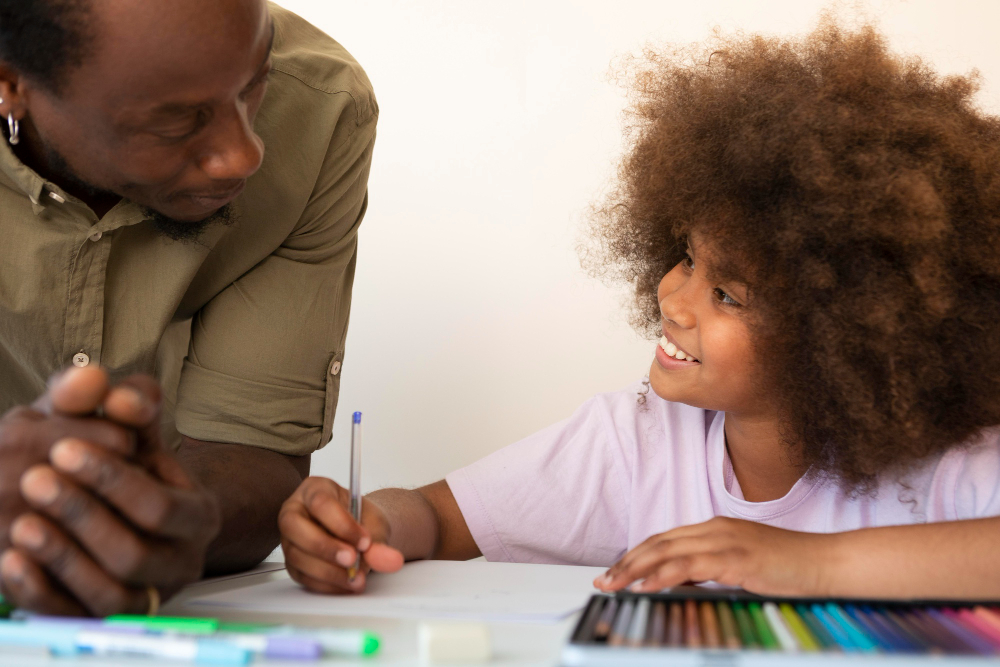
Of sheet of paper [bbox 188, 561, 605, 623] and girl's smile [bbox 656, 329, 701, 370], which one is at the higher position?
girl's smile [bbox 656, 329, 701, 370]

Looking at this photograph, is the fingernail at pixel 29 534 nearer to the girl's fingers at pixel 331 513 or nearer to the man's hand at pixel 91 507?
the man's hand at pixel 91 507

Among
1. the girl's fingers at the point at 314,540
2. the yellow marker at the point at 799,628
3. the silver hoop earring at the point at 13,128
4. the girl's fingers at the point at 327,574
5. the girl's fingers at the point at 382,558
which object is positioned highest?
the silver hoop earring at the point at 13,128

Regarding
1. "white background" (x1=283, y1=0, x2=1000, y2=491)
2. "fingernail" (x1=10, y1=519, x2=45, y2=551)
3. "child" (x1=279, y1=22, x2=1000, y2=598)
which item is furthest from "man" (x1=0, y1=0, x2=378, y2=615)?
"white background" (x1=283, y1=0, x2=1000, y2=491)

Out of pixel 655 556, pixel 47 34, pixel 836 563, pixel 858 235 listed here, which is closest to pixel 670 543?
pixel 655 556

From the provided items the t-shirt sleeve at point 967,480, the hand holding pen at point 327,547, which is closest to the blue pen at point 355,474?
the hand holding pen at point 327,547

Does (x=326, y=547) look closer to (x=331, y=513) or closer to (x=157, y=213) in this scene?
(x=331, y=513)

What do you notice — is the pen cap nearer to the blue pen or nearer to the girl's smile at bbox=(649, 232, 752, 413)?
the blue pen

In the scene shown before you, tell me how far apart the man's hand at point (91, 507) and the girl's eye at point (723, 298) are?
67cm

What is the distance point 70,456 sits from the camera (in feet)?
1.81

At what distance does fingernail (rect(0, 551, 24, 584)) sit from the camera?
1.84 ft

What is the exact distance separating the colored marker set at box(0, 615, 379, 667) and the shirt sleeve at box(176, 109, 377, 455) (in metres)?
0.59

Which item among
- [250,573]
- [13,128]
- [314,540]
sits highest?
[13,128]

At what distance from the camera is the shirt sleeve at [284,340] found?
1151 mm

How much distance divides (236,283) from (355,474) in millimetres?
Answer: 449
